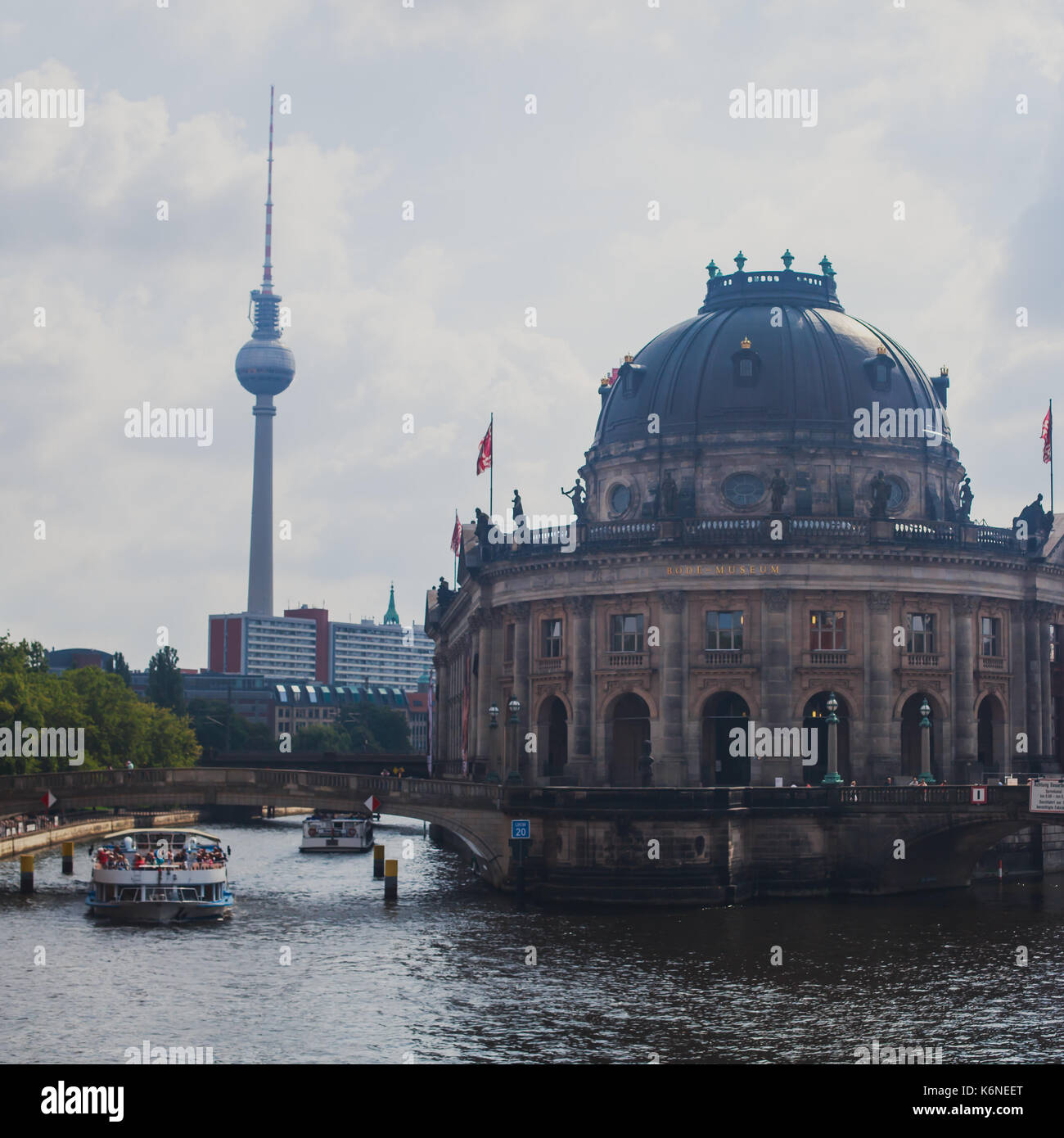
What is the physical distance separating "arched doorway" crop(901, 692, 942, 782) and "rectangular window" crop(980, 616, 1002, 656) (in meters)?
5.16

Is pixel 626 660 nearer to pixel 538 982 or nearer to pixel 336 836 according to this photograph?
pixel 336 836

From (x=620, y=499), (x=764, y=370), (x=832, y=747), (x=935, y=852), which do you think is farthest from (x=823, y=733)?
(x=764, y=370)

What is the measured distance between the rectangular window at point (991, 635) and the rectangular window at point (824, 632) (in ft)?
32.9

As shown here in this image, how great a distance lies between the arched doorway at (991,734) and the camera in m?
100

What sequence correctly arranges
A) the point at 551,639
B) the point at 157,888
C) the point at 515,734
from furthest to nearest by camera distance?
the point at 551,639 → the point at 515,734 → the point at 157,888

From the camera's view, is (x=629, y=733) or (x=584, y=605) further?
(x=629, y=733)

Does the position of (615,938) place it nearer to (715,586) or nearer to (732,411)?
(715,586)

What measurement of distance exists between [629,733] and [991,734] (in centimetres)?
2130

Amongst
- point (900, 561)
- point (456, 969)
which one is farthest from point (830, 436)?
point (456, 969)

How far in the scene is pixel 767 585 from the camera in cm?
9356

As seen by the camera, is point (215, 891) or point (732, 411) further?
point (732, 411)

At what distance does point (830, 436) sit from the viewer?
349 feet

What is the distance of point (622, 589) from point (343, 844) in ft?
117

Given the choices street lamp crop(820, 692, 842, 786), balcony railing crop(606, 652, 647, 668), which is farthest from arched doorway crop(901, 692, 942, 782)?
balcony railing crop(606, 652, 647, 668)
